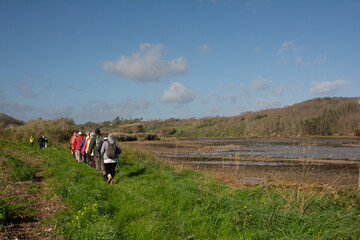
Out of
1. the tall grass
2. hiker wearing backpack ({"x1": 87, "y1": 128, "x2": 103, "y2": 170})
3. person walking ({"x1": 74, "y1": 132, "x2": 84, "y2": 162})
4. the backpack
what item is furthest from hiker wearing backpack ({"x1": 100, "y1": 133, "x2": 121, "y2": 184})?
the tall grass

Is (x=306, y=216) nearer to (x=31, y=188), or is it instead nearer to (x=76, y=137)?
(x=31, y=188)

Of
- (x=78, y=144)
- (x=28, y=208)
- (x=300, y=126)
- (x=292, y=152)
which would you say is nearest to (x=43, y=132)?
(x=78, y=144)

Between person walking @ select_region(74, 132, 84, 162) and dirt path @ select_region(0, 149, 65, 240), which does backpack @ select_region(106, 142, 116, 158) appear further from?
person walking @ select_region(74, 132, 84, 162)

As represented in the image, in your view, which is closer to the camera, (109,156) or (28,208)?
(28,208)

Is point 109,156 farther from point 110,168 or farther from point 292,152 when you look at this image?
point 292,152

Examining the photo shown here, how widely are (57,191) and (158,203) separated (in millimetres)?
3281

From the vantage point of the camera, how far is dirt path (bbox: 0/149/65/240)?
5581 millimetres

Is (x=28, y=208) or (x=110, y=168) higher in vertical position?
(x=110, y=168)

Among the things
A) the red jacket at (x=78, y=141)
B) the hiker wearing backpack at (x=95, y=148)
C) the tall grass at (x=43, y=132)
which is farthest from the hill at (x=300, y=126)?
the hiker wearing backpack at (x=95, y=148)

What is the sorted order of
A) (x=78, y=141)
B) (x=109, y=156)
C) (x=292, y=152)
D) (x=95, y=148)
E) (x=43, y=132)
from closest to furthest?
(x=109, y=156)
(x=95, y=148)
(x=78, y=141)
(x=292, y=152)
(x=43, y=132)

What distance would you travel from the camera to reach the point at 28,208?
7.06 meters

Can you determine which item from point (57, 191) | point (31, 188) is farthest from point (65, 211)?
point (31, 188)

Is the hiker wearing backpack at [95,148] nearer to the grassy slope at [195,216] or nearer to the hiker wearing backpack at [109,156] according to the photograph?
the hiker wearing backpack at [109,156]

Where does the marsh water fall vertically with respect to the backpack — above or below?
below
